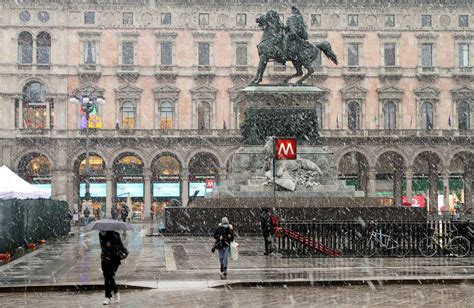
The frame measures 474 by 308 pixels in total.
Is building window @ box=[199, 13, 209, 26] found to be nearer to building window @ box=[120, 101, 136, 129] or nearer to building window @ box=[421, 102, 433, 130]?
building window @ box=[120, 101, 136, 129]

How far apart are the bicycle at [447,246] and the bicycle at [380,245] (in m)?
0.54

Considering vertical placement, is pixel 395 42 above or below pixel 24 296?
above

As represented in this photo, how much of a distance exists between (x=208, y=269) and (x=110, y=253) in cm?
577

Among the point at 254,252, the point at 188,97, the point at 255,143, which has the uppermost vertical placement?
the point at 188,97

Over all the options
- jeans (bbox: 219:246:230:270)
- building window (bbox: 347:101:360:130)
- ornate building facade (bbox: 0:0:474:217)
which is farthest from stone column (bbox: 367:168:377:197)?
jeans (bbox: 219:246:230:270)

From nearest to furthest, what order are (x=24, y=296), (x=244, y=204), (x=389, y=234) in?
(x=24, y=296)
(x=389, y=234)
(x=244, y=204)

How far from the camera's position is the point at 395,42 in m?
77.8

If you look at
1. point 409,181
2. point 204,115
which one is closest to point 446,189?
point 409,181

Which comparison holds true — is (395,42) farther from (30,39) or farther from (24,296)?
(24,296)

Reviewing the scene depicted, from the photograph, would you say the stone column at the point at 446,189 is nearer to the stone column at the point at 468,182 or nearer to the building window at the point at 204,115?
the stone column at the point at 468,182

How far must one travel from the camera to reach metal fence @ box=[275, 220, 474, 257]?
25.2 meters

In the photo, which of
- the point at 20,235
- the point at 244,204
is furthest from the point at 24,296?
the point at 244,204

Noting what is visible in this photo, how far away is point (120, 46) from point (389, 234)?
175 ft

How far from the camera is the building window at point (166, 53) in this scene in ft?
250
